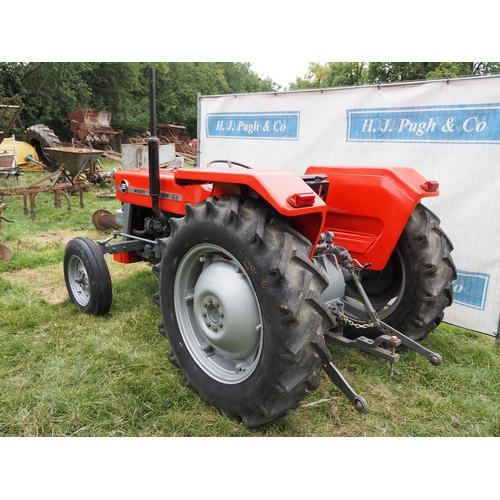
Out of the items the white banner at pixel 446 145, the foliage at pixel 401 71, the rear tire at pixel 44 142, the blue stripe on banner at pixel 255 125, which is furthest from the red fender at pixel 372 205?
the rear tire at pixel 44 142

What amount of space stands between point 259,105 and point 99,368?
12.0 feet

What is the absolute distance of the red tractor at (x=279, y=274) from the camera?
1945 mm

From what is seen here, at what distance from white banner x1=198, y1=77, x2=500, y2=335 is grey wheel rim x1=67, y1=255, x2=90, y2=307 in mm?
2653

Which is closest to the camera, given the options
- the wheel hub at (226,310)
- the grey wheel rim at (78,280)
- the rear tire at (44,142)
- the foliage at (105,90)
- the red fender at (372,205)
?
the wheel hub at (226,310)

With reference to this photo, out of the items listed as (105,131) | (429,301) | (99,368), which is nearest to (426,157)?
(429,301)

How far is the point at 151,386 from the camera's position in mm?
→ 2520

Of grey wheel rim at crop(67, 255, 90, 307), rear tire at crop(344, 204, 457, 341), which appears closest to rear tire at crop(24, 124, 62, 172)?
grey wheel rim at crop(67, 255, 90, 307)

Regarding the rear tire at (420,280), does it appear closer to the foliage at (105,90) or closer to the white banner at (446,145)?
the white banner at (446,145)

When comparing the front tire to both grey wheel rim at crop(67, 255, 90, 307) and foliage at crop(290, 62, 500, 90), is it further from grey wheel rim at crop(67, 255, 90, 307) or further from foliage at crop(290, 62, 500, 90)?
foliage at crop(290, 62, 500, 90)

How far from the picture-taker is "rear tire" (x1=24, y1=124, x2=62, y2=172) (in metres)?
12.8

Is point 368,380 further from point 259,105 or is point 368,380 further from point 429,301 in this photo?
point 259,105

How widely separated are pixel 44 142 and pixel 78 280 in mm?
10899

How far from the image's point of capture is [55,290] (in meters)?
4.13

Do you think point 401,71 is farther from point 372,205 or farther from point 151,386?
point 151,386
